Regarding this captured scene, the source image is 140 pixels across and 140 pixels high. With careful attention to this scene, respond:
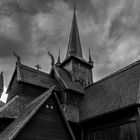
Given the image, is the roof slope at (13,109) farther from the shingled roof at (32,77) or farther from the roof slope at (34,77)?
the roof slope at (34,77)

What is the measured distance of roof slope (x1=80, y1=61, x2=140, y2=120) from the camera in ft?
39.0

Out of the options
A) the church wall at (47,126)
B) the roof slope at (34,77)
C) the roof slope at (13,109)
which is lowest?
the church wall at (47,126)

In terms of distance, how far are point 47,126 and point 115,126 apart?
496 cm

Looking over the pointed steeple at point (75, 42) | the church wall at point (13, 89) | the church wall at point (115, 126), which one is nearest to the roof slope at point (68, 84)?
the church wall at point (115, 126)

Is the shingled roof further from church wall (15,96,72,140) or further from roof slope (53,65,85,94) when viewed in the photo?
church wall (15,96,72,140)

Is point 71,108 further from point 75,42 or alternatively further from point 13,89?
point 75,42

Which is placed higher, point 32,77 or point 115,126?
point 32,77

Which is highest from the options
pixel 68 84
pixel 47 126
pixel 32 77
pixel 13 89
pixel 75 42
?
pixel 75 42

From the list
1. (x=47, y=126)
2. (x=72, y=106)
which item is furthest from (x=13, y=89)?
(x=47, y=126)

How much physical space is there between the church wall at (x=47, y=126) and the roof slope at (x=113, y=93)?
3.76 metres

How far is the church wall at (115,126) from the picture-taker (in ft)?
33.5

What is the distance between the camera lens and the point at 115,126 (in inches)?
444

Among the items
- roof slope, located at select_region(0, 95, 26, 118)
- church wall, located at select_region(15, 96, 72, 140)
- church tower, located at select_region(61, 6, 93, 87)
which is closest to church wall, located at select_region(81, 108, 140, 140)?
church wall, located at select_region(15, 96, 72, 140)

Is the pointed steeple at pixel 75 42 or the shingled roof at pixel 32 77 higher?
the pointed steeple at pixel 75 42
